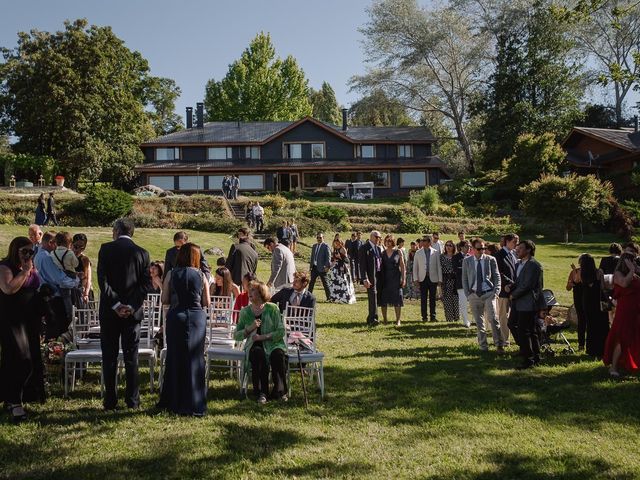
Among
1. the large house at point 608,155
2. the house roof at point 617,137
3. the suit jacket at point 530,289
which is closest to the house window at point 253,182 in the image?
the large house at point 608,155

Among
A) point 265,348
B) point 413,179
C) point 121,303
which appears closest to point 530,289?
point 265,348

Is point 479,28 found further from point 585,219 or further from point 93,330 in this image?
point 93,330

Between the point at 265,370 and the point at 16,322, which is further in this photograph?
the point at 265,370

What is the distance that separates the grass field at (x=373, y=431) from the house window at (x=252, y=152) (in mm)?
45442

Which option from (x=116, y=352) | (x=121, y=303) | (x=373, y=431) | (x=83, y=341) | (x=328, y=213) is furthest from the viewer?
(x=328, y=213)

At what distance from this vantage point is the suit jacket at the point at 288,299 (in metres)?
8.87

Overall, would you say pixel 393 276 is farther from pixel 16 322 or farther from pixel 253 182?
pixel 253 182

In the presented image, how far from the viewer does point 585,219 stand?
34.7 metres

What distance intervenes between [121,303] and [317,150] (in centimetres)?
4798

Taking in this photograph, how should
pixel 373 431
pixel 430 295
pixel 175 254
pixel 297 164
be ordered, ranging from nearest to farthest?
pixel 373 431
pixel 175 254
pixel 430 295
pixel 297 164

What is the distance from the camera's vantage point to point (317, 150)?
54.1m

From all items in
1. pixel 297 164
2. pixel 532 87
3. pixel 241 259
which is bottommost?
pixel 241 259

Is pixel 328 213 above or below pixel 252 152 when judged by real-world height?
below

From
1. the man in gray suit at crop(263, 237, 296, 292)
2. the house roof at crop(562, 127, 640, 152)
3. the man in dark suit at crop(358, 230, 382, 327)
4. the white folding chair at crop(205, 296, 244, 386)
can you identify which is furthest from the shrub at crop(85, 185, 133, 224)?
the house roof at crop(562, 127, 640, 152)
